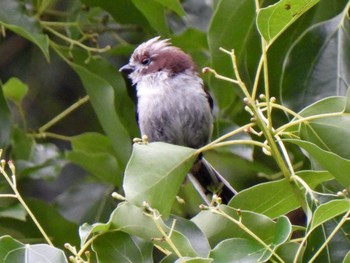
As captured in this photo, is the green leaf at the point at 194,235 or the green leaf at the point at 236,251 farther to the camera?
the green leaf at the point at 194,235

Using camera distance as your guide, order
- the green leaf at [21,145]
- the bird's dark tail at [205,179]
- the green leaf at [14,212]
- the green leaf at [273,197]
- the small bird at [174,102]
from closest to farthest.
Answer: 1. the green leaf at [273,197]
2. the green leaf at [14,212]
3. the bird's dark tail at [205,179]
4. the small bird at [174,102]
5. the green leaf at [21,145]

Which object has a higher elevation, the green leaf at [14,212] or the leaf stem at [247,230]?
the leaf stem at [247,230]

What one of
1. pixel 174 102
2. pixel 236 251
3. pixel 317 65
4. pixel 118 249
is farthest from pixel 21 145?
pixel 236 251

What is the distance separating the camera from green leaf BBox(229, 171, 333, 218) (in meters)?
3.31

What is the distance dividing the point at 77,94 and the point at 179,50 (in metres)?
2.11

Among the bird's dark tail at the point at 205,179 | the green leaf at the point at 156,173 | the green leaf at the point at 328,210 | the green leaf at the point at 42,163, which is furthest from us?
the green leaf at the point at 42,163

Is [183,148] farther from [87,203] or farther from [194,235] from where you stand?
[87,203]

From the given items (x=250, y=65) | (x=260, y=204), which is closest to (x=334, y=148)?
(x=260, y=204)

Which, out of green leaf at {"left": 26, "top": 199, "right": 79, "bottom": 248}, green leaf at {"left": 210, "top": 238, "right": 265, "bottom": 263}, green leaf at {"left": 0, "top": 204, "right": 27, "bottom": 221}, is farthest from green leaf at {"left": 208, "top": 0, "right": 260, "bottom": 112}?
green leaf at {"left": 210, "top": 238, "right": 265, "bottom": 263}

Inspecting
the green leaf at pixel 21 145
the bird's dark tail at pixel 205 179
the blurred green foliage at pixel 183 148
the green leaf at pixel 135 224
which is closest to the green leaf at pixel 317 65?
the blurred green foliage at pixel 183 148

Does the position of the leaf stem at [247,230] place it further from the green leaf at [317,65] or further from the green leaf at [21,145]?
the green leaf at [21,145]

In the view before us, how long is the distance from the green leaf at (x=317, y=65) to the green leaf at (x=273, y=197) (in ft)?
3.24

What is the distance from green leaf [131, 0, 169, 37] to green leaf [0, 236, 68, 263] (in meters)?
1.70

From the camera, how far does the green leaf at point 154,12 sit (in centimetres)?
458
